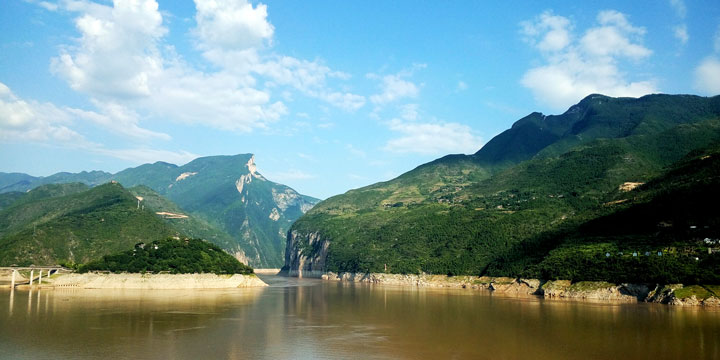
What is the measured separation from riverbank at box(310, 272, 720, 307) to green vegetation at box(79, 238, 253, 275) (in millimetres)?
71068

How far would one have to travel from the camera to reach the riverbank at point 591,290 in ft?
286

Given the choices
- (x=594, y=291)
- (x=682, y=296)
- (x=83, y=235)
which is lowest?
(x=594, y=291)

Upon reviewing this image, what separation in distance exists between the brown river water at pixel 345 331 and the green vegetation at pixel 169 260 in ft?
98.5

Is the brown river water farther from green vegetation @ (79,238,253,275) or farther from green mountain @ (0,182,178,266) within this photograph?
green mountain @ (0,182,178,266)

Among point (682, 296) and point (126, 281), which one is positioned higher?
point (682, 296)

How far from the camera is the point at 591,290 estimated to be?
106438 mm

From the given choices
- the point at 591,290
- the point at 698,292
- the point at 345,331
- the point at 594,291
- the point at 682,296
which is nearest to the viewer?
the point at 345,331

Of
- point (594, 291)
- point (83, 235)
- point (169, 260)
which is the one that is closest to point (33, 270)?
point (83, 235)

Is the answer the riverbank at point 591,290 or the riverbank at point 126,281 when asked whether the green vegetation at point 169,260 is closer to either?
the riverbank at point 126,281

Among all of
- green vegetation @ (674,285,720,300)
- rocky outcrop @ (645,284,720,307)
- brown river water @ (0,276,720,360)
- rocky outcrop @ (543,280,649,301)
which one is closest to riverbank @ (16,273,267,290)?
brown river water @ (0,276,720,360)

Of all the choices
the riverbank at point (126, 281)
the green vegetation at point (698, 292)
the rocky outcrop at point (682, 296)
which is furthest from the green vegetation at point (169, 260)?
the green vegetation at point (698, 292)

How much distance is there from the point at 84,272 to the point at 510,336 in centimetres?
10563

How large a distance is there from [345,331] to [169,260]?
260ft

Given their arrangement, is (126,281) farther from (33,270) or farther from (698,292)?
(698,292)
